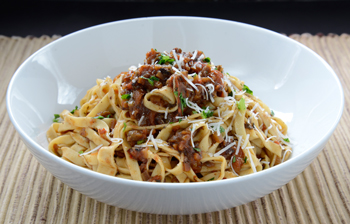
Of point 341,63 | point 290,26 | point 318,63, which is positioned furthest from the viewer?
point 290,26

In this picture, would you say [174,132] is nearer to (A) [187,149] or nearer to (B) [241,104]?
(A) [187,149]

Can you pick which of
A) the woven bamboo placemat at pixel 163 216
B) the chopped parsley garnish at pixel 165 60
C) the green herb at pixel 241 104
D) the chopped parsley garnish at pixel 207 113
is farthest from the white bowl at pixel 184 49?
the chopped parsley garnish at pixel 165 60

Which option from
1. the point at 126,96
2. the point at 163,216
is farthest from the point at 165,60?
the point at 163,216

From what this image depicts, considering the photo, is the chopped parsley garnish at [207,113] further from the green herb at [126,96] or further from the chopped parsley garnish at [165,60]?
the green herb at [126,96]

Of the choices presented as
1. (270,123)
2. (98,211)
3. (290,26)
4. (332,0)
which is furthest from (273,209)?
(332,0)

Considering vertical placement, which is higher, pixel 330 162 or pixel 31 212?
pixel 330 162

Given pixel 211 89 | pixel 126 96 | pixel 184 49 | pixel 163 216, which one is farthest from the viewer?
pixel 184 49

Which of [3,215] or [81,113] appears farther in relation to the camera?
[81,113]

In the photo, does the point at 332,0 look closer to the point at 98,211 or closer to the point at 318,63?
the point at 318,63
